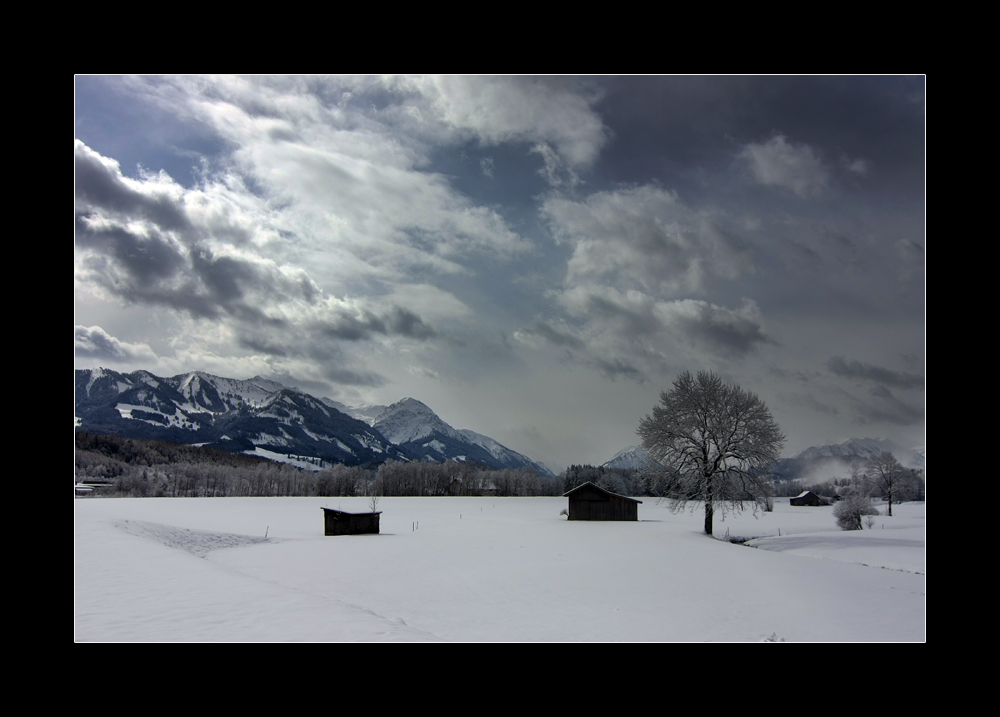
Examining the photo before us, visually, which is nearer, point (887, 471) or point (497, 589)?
point (497, 589)

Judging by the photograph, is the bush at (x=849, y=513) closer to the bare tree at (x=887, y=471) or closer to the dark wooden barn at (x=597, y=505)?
the dark wooden barn at (x=597, y=505)

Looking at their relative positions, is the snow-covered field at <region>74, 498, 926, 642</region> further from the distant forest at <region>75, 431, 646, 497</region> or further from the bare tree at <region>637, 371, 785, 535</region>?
the distant forest at <region>75, 431, 646, 497</region>

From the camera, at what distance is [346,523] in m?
47.4

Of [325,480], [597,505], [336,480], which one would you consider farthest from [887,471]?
[325,480]

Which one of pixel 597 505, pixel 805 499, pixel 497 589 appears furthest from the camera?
pixel 805 499

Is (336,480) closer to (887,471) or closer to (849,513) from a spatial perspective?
(887,471)

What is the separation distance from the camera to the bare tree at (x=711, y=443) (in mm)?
42188

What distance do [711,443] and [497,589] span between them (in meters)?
27.9

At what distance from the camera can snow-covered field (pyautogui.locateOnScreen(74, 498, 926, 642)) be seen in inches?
560

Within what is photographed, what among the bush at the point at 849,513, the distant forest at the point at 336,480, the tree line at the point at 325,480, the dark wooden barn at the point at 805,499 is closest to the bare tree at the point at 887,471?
the dark wooden barn at the point at 805,499

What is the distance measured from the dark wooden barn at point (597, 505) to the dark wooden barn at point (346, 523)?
2388 cm
